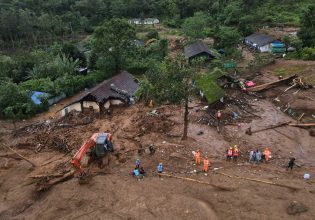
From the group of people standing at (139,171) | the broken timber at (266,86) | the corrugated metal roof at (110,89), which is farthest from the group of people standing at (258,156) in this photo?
the corrugated metal roof at (110,89)

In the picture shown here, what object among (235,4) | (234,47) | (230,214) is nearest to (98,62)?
(234,47)

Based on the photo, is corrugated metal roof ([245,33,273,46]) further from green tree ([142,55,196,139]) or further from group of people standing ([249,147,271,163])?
group of people standing ([249,147,271,163])

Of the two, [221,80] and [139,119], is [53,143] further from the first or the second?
[221,80]

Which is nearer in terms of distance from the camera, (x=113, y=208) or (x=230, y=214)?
(x=230, y=214)

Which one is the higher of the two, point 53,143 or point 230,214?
point 230,214

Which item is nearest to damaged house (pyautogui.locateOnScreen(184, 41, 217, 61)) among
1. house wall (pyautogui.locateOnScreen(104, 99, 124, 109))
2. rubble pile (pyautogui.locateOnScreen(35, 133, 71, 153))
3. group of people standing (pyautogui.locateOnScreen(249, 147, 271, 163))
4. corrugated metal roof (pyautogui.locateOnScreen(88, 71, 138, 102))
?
corrugated metal roof (pyautogui.locateOnScreen(88, 71, 138, 102))

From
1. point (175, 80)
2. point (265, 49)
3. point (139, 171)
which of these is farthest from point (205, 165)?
point (265, 49)

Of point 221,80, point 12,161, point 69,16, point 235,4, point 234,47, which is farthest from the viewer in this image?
point 69,16
